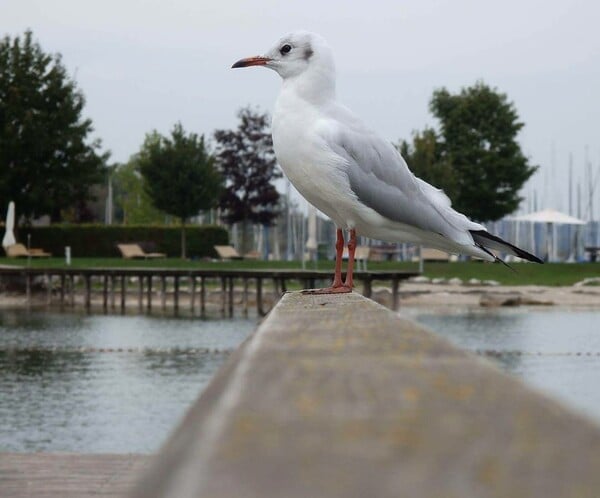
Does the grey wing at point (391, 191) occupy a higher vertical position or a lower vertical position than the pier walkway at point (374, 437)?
higher

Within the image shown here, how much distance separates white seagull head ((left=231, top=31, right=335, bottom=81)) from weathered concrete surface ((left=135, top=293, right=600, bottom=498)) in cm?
344

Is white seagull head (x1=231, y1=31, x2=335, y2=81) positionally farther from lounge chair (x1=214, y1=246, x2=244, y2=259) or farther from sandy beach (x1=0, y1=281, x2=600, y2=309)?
lounge chair (x1=214, y1=246, x2=244, y2=259)

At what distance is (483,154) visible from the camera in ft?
192

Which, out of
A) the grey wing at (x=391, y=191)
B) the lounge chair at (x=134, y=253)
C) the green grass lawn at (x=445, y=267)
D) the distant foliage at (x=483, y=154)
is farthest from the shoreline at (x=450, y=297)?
the grey wing at (x=391, y=191)

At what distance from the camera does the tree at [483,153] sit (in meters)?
58.0

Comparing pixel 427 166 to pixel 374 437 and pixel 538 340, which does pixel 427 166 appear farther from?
pixel 374 437

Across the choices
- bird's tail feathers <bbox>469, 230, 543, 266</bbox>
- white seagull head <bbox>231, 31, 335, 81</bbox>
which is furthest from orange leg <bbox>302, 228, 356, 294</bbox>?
white seagull head <bbox>231, 31, 335, 81</bbox>

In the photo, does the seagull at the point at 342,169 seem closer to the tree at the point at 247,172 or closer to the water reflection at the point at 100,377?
the water reflection at the point at 100,377

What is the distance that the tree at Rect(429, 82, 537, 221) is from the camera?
2282 inches

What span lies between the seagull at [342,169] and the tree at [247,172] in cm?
5013

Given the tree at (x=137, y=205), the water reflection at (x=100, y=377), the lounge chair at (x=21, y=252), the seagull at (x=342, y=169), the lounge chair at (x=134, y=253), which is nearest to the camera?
the seagull at (x=342, y=169)

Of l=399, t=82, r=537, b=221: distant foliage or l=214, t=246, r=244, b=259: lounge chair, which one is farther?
l=399, t=82, r=537, b=221: distant foliage

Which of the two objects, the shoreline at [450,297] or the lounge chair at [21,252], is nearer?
the shoreline at [450,297]

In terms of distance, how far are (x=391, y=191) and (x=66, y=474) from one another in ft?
13.3
